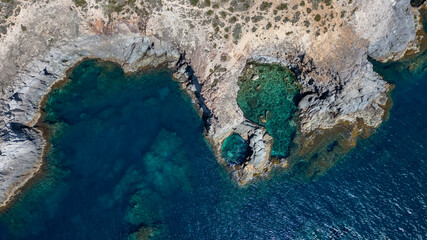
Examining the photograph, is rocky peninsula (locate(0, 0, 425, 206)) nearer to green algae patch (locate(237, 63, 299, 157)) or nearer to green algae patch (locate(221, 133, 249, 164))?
green algae patch (locate(221, 133, 249, 164))

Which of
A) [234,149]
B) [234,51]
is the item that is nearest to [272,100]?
[234,51]

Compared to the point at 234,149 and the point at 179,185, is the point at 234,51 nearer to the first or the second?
the point at 234,149

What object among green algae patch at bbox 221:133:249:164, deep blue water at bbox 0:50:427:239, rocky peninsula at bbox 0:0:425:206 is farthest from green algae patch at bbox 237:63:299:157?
deep blue water at bbox 0:50:427:239

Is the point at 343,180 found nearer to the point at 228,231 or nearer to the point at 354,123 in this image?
the point at 354,123

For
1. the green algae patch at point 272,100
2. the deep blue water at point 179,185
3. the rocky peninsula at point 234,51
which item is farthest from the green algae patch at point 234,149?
the green algae patch at point 272,100

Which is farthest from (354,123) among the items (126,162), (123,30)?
(123,30)

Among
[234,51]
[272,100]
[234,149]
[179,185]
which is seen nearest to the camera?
[179,185]
